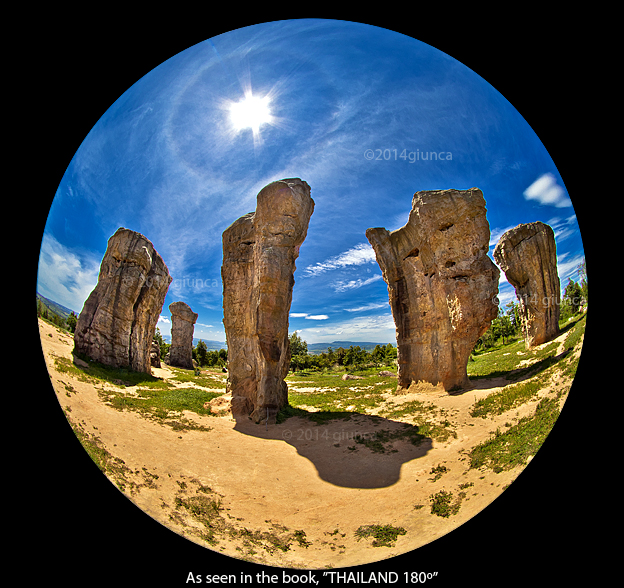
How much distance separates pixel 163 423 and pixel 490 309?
48.7 ft

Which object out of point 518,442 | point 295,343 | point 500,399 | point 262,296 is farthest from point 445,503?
point 295,343

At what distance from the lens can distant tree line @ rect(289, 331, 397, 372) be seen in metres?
41.7

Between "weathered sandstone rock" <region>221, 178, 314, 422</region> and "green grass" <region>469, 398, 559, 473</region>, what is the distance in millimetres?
7622

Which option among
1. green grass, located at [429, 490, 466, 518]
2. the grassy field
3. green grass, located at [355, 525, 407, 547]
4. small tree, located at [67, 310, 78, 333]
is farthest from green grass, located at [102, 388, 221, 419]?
green grass, located at [429, 490, 466, 518]

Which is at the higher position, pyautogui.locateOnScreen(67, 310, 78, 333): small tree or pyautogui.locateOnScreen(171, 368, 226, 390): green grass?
pyautogui.locateOnScreen(67, 310, 78, 333): small tree

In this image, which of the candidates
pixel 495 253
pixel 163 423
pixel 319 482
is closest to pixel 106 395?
pixel 163 423

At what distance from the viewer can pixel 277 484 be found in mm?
2992

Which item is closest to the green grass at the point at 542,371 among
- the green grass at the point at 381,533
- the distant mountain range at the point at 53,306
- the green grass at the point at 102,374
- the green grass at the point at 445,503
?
the green grass at the point at 445,503

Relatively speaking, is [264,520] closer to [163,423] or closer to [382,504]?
[382,504]

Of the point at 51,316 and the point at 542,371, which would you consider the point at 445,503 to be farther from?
the point at 51,316

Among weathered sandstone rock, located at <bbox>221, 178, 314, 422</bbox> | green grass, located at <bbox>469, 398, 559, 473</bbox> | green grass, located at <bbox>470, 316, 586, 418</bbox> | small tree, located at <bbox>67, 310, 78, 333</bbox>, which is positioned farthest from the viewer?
weathered sandstone rock, located at <bbox>221, 178, 314, 422</bbox>

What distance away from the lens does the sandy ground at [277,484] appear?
7.96ft

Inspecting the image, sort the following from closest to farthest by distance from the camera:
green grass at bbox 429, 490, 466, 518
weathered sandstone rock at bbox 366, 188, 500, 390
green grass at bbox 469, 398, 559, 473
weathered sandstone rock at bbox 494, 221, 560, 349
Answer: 1. green grass at bbox 429, 490, 466, 518
2. green grass at bbox 469, 398, 559, 473
3. weathered sandstone rock at bbox 494, 221, 560, 349
4. weathered sandstone rock at bbox 366, 188, 500, 390

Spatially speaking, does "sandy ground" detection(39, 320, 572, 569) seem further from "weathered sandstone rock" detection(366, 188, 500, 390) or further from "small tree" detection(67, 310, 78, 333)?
"weathered sandstone rock" detection(366, 188, 500, 390)
